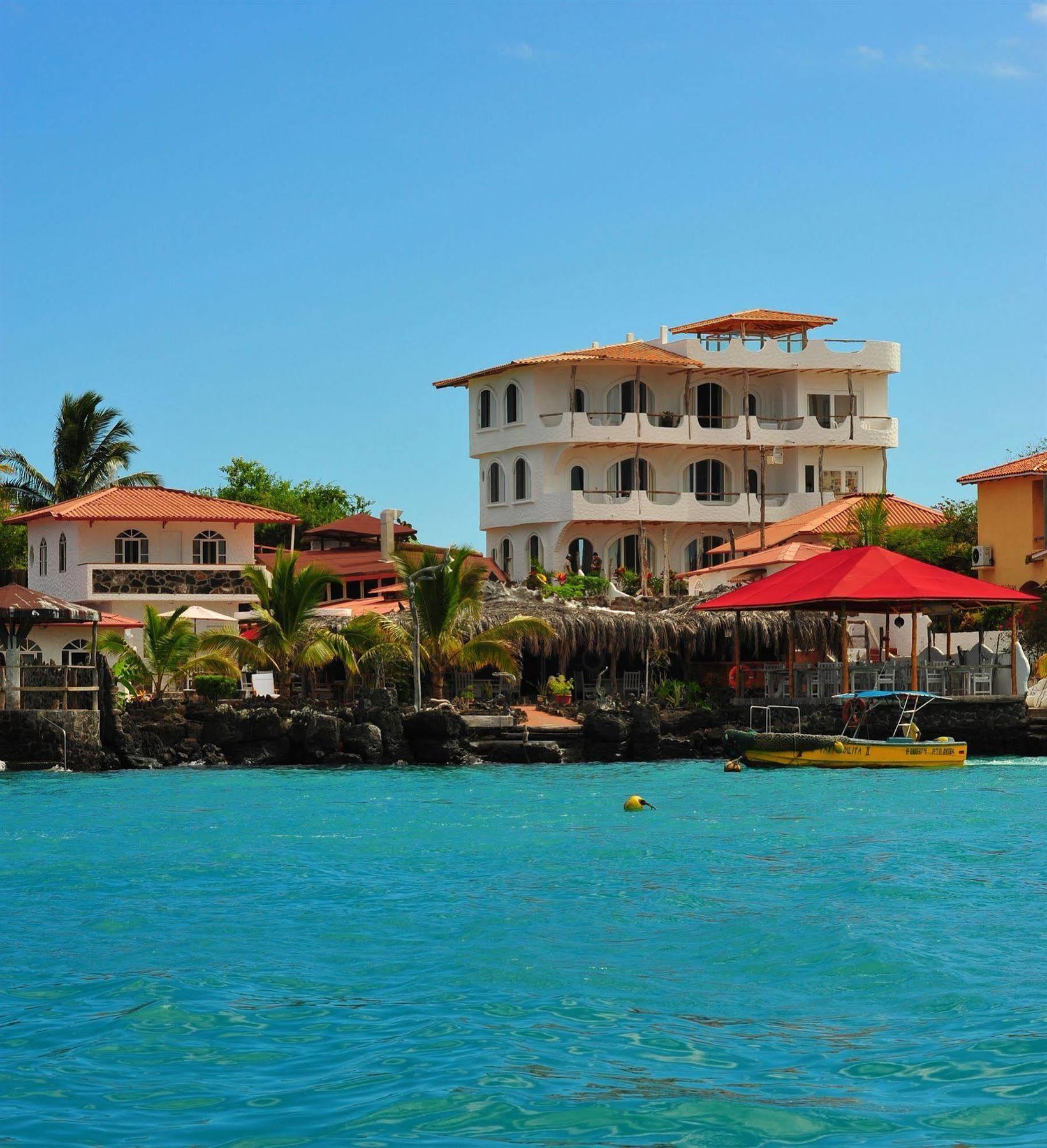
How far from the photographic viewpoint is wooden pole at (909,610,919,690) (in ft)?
122

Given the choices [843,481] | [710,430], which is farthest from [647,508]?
[843,481]

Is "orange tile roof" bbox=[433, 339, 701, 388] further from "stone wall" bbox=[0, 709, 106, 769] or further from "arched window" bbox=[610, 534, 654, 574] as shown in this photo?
"stone wall" bbox=[0, 709, 106, 769]

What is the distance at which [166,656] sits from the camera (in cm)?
4000

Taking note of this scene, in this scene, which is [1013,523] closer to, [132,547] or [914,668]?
[914,668]

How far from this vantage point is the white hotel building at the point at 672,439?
57406 millimetres

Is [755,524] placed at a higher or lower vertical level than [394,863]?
higher

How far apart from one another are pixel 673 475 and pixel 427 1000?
4648 centimetres

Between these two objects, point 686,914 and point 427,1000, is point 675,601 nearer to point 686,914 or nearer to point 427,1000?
point 686,914

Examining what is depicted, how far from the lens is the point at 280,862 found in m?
21.0

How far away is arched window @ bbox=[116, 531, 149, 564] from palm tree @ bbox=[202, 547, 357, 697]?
967 cm

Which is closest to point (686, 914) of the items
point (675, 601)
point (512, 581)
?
point (675, 601)

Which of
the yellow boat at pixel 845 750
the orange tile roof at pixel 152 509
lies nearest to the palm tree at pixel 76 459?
the orange tile roof at pixel 152 509

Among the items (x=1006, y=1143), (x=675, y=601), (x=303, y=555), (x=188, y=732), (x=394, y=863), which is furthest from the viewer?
(x=303, y=555)

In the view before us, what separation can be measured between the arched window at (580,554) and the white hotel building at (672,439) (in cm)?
4
